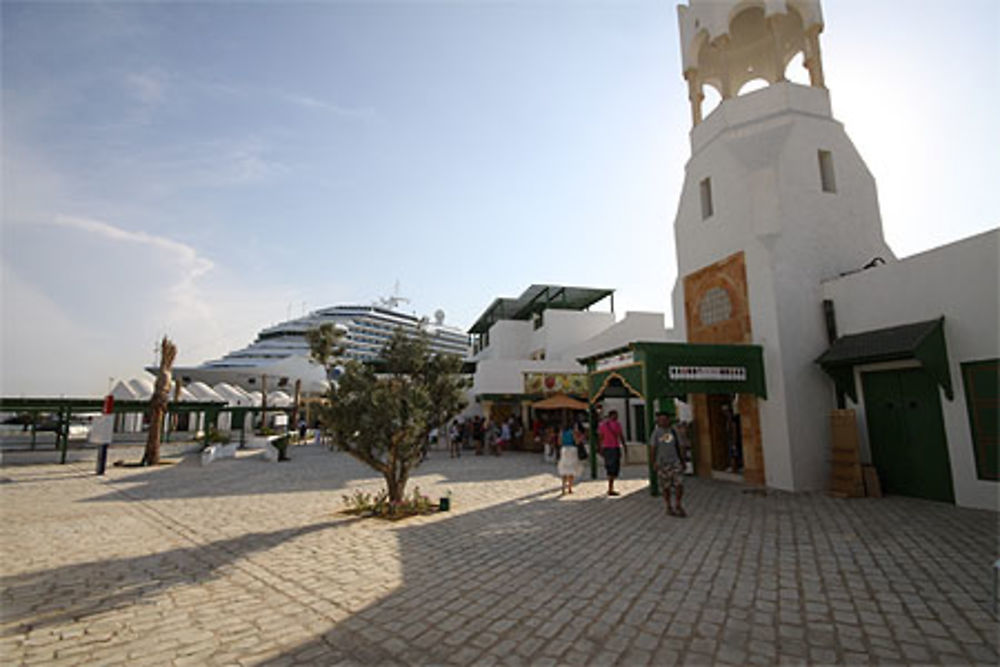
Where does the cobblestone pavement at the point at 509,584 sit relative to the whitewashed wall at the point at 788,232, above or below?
below

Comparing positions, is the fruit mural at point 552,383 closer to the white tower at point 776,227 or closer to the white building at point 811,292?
the white tower at point 776,227

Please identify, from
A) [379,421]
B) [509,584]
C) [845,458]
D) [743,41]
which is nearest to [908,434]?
[845,458]

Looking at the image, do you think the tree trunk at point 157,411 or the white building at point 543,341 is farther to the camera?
the white building at point 543,341

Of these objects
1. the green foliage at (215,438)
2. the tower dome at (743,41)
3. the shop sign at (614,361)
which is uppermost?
the tower dome at (743,41)

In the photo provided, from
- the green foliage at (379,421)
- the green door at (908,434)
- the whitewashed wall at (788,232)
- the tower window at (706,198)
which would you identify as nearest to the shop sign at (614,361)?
the whitewashed wall at (788,232)

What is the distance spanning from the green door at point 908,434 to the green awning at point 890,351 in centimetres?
40

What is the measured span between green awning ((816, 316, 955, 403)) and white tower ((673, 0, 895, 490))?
0.42m

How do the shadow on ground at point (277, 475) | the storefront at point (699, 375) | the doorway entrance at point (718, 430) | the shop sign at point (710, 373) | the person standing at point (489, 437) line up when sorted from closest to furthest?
1. the storefront at point (699, 375)
2. the shop sign at point (710, 373)
3. the shadow on ground at point (277, 475)
4. the doorway entrance at point (718, 430)
5. the person standing at point (489, 437)

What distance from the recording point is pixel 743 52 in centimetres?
1447

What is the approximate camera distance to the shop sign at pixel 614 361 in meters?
10.3

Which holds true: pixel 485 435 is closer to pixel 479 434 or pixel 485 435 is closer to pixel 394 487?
pixel 479 434

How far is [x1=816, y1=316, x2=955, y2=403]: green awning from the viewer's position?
7.86 metres

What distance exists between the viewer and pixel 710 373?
9.95m

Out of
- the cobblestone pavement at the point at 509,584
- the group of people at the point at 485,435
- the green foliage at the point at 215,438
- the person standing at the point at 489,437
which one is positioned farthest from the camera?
the person standing at the point at 489,437
